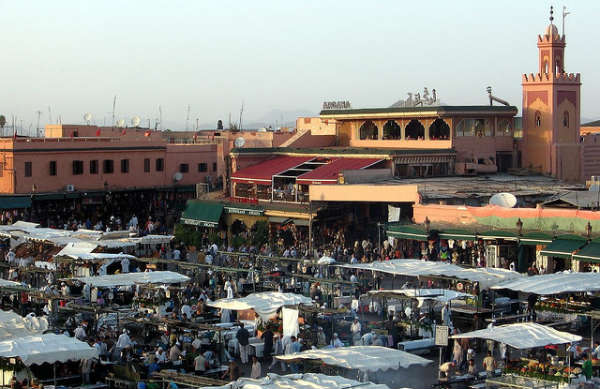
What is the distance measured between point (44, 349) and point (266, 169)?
3030 cm

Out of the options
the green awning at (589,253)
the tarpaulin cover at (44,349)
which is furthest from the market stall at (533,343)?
the green awning at (589,253)

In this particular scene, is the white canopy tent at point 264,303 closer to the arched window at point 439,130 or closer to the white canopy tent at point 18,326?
the white canopy tent at point 18,326

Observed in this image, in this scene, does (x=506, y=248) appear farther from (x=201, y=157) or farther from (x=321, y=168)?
→ (x=201, y=157)

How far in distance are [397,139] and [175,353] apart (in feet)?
97.6

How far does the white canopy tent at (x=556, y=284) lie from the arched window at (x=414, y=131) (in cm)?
2352

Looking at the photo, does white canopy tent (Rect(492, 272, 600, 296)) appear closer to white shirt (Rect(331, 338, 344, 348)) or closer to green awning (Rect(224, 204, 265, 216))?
white shirt (Rect(331, 338, 344, 348))

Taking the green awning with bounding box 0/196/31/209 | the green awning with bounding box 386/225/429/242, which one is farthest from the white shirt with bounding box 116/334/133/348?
the green awning with bounding box 0/196/31/209

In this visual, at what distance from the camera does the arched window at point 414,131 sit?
50.9 meters

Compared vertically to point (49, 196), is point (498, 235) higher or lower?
lower

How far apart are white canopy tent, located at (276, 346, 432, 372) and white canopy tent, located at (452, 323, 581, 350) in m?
2.34

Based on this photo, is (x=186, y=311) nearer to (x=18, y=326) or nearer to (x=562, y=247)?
(x=18, y=326)

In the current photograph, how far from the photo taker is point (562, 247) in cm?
3353

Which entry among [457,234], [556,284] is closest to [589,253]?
[457,234]

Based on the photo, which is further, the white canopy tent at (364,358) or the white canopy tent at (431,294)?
the white canopy tent at (431,294)
